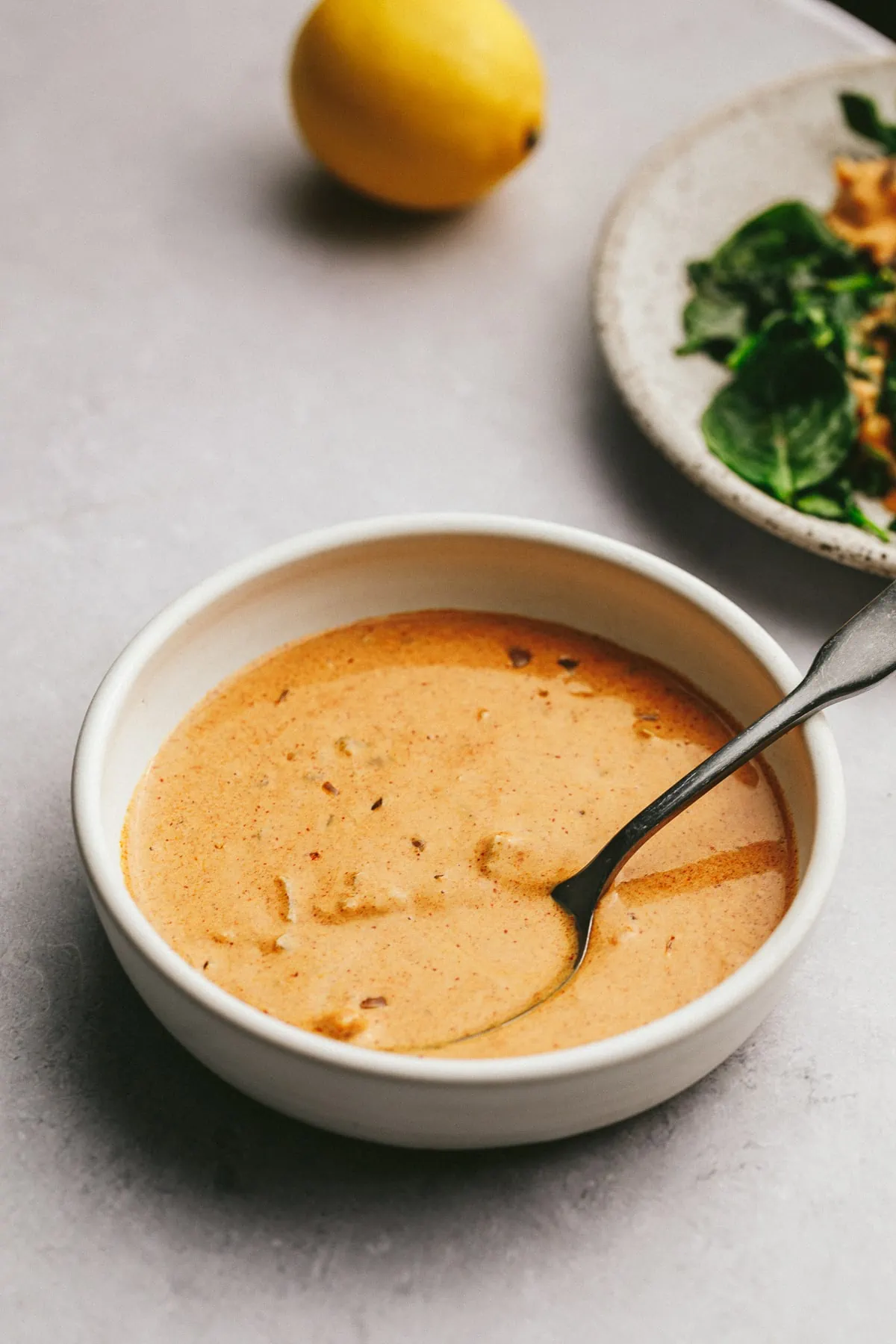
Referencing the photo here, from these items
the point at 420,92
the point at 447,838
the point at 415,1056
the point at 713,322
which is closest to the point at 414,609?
the point at 447,838

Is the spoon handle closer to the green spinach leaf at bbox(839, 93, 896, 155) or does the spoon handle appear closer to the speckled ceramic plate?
the speckled ceramic plate

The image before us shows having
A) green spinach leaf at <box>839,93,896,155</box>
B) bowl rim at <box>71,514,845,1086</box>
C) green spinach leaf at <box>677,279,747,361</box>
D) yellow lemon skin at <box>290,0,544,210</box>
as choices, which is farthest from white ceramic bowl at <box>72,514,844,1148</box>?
green spinach leaf at <box>839,93,896,155</box>

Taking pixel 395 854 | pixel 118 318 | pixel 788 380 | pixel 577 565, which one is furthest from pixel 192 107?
pixel 395 854

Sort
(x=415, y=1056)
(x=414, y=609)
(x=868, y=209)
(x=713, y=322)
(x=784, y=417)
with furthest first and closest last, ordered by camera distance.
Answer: (x=868, y=209) < (x=713, y=322) < (x=784, y=417) < (x=414, y=609) < (x=415, y=1056)

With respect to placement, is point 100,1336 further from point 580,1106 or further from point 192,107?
point 192,107

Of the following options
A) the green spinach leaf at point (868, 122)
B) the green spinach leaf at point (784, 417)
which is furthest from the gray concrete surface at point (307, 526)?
the green spinach leaf at point (868, 122)

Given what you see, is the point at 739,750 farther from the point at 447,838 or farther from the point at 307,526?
the point at 307,526
